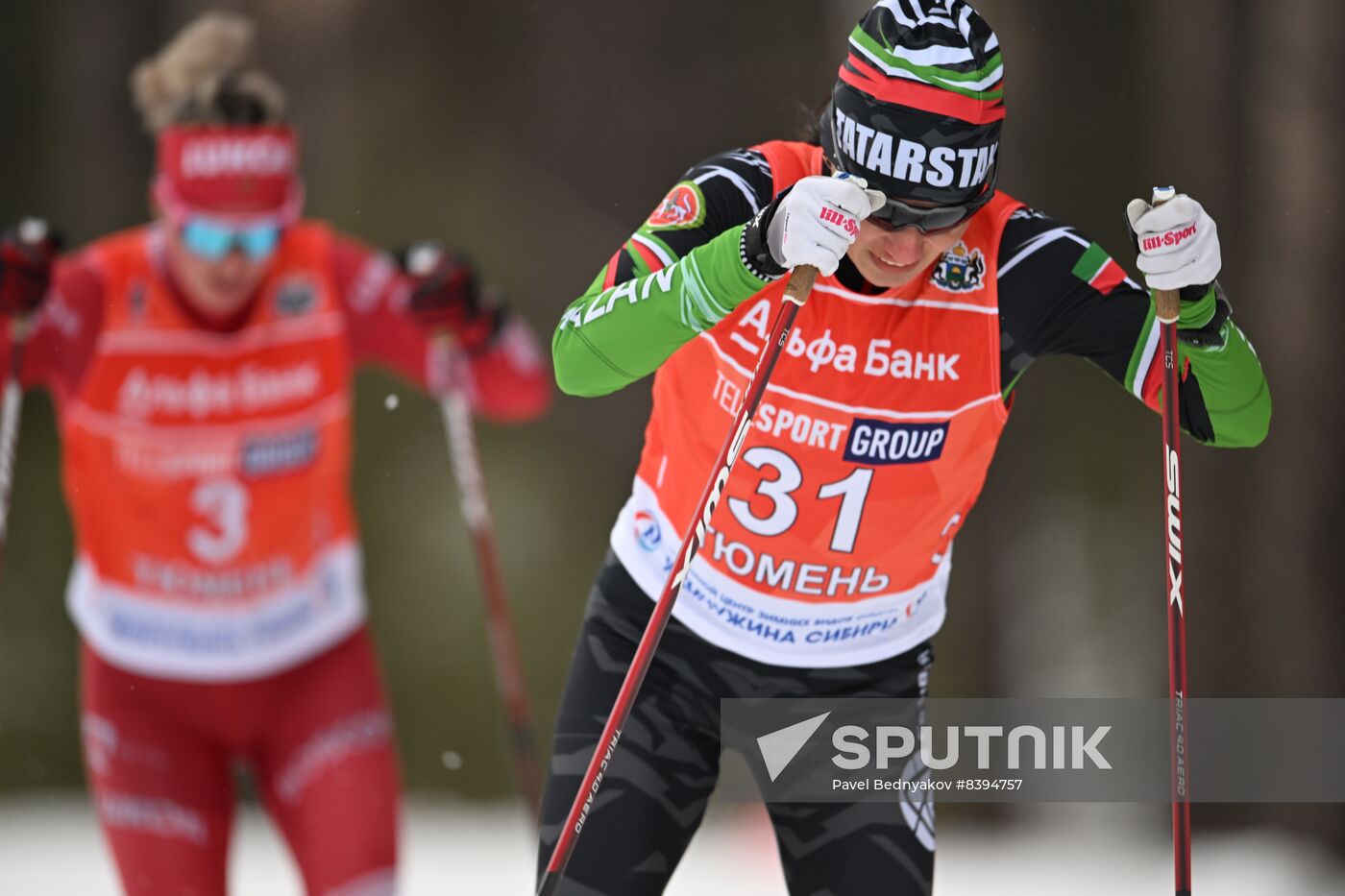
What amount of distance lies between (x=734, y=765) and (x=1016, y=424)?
1114 millimetres

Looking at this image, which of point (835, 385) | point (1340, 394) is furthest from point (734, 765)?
point (835, 385)

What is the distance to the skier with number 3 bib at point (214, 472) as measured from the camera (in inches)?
129

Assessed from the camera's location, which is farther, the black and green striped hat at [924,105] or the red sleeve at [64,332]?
the red sleeve at [64,332]

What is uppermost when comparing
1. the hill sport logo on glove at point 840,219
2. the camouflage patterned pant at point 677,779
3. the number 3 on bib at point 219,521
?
the number 3 on bib at point 219,521

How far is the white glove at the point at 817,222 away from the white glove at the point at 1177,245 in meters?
0.35

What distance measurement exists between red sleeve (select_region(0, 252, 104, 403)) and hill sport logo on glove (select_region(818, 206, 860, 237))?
6.85 ft

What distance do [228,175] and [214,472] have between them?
619mm

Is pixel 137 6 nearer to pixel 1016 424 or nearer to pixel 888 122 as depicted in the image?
pixel 1016 424

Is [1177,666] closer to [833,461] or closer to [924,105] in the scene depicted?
[833,461]

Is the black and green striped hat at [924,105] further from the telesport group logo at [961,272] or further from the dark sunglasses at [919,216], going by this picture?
the telesport group logo at [961,272]

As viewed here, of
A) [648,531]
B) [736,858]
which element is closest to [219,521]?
[648,531]

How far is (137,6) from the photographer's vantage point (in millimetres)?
4594

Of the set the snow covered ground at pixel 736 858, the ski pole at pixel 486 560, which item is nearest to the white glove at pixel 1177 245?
the ski pole at pixel 486 560

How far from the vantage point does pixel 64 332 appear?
3.45m
